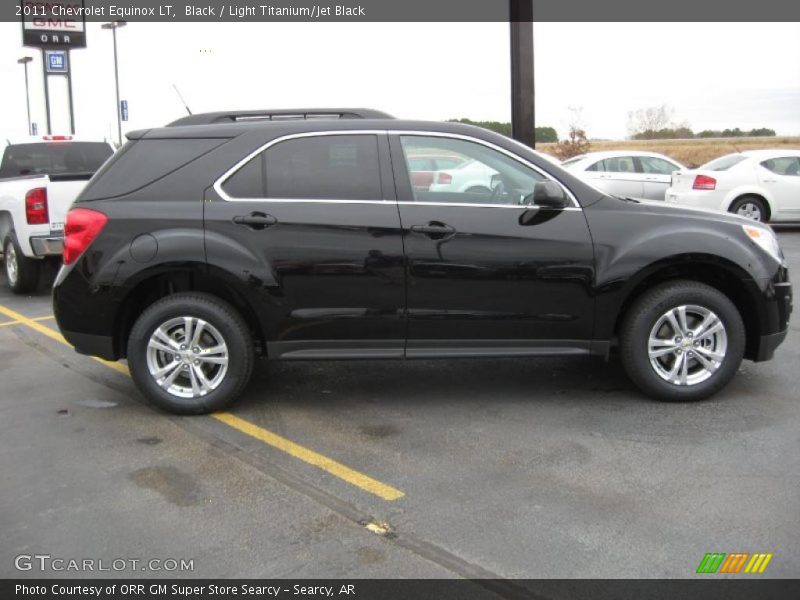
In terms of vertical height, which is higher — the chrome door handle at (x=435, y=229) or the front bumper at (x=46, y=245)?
the chrome door handle at (x=435, y=229)

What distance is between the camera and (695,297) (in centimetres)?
480

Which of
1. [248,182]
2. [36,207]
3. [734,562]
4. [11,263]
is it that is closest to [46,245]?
[36,207]

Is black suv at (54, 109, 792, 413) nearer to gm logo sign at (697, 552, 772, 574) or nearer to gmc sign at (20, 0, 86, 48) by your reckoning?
gm logo sign at (697, 552, 772, 574)

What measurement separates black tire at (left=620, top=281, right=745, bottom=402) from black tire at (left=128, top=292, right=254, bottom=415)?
7.97 feet

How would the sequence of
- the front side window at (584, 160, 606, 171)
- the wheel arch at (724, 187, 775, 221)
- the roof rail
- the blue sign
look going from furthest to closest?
the blue sign < the front side window at (584, 160, 606, 171) < the wheel arch at (724, 187, 775, 221) < the roof rail

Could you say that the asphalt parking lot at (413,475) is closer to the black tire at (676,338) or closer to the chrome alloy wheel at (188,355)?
the black tire at (676,338)

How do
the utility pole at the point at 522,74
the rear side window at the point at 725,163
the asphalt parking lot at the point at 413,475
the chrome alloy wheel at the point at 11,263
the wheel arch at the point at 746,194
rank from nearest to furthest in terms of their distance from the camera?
the asphalt parking lot at the point at 413,475 < the chrome alloy wheel at the point at 11,263 < the utility pole at the point at 522,74 < the wheel arch at the point at 746,194 < the rear side window at the point at 725,163

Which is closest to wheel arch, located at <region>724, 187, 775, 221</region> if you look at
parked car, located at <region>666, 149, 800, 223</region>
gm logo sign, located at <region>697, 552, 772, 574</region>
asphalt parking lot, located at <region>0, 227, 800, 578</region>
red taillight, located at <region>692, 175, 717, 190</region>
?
parked car, located at <region>666, 149, 800, 223</region>

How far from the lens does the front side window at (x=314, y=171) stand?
478 centimetres

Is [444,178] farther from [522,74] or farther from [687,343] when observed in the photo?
[522,74]

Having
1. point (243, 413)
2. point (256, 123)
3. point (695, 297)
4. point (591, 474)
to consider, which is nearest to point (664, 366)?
point (695, 297)

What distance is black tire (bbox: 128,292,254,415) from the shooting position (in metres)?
4.76

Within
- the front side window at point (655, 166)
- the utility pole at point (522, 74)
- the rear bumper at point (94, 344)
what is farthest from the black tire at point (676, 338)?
the front side window at point (655, 166)

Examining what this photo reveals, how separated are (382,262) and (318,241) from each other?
41 cm
